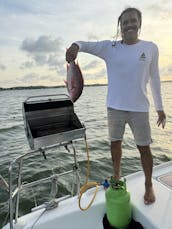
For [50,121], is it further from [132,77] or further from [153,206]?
[153,206]

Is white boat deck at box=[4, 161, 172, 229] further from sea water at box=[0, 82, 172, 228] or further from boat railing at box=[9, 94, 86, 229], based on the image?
sea water at box=[0, 82, 172, 228]

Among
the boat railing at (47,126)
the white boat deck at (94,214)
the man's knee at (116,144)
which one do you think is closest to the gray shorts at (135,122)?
the man's knee at (116,144)

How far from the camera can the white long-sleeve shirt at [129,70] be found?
3.04 meters

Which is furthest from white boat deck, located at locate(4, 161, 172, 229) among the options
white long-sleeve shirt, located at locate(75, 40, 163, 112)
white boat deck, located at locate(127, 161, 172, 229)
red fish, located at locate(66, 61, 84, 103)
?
red fish, located at locate(66, 61, 84, 103)

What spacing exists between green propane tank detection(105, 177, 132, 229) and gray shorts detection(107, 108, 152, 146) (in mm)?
563

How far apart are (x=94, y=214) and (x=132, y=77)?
151 centimetres

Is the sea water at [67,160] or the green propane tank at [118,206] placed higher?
the green propane tank at [118,206]

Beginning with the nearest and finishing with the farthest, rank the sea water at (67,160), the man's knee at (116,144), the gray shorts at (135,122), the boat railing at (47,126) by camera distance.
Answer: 1. the boat railing at (47,126)
2. the gray shorts at (135,122)
3. the man's knee at (116,144)
4. the sea water at (67,160)

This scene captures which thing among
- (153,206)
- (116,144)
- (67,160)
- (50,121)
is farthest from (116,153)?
(67,160)

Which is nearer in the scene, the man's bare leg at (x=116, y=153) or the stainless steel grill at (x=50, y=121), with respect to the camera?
the stainless steel grill at (x=50, y=121)

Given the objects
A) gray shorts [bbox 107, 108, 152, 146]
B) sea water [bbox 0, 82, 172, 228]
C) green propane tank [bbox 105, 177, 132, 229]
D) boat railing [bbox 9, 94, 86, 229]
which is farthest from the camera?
sea water [bbox 0, 82, 172, 228]

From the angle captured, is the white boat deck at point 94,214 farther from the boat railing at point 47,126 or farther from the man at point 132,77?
the boat railing at point 47,126

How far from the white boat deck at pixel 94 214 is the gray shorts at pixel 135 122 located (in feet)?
1.99

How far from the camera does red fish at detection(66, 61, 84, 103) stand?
9.00 feet
